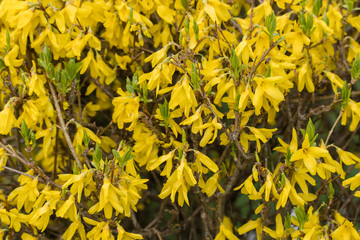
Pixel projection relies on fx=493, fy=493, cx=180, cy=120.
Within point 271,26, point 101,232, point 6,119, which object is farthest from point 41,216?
point 271,26

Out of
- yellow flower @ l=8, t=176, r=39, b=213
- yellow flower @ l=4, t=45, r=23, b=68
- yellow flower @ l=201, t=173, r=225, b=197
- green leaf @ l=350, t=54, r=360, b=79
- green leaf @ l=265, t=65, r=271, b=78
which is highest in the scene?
green leaf @ l=265, t=65, r=271, b=78

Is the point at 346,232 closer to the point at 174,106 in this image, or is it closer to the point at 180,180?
the point at 180,180

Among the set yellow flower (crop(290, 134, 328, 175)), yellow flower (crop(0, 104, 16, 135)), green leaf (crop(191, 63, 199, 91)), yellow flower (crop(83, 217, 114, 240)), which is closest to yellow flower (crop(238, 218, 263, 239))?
yellow flower (crop(290, 134, 328, 175))

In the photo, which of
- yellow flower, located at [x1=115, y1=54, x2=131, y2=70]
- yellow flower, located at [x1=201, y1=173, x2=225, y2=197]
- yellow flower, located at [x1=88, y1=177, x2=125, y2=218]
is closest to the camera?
yellow flower, located at [x1=88, y1=177, x2=125, y2=218]

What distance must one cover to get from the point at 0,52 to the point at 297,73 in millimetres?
1325

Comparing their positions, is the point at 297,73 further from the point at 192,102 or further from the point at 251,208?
the point at 251,208

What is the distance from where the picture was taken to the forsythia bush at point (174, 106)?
1816 mm

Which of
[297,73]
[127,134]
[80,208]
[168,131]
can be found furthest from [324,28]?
[80,208]

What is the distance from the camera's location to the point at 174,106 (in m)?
1.82

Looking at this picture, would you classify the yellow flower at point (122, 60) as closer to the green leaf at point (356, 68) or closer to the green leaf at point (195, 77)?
the green leaf at point (195, 77)

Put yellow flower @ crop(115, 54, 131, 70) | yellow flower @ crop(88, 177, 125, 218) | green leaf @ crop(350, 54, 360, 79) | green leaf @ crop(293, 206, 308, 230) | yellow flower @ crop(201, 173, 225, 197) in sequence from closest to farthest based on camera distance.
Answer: yellow flower @ crop(88, 177, 125, 218)
green leaf @ crop(293, 206, 308, 230)
green leaf @ crop(350, 54, 360, 79)
yellow flower @ crop(201, 173, 225, 197)
yellow flower @ crop(115, 54, 131, 70)

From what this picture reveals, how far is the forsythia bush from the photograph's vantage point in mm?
1816

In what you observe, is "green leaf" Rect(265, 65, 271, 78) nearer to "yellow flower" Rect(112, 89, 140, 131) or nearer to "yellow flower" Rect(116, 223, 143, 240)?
"yellow flower" Rect(112, 89, 140, 131)

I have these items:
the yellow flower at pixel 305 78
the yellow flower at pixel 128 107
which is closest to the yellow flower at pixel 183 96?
the yellow flower at pixel 128 107
